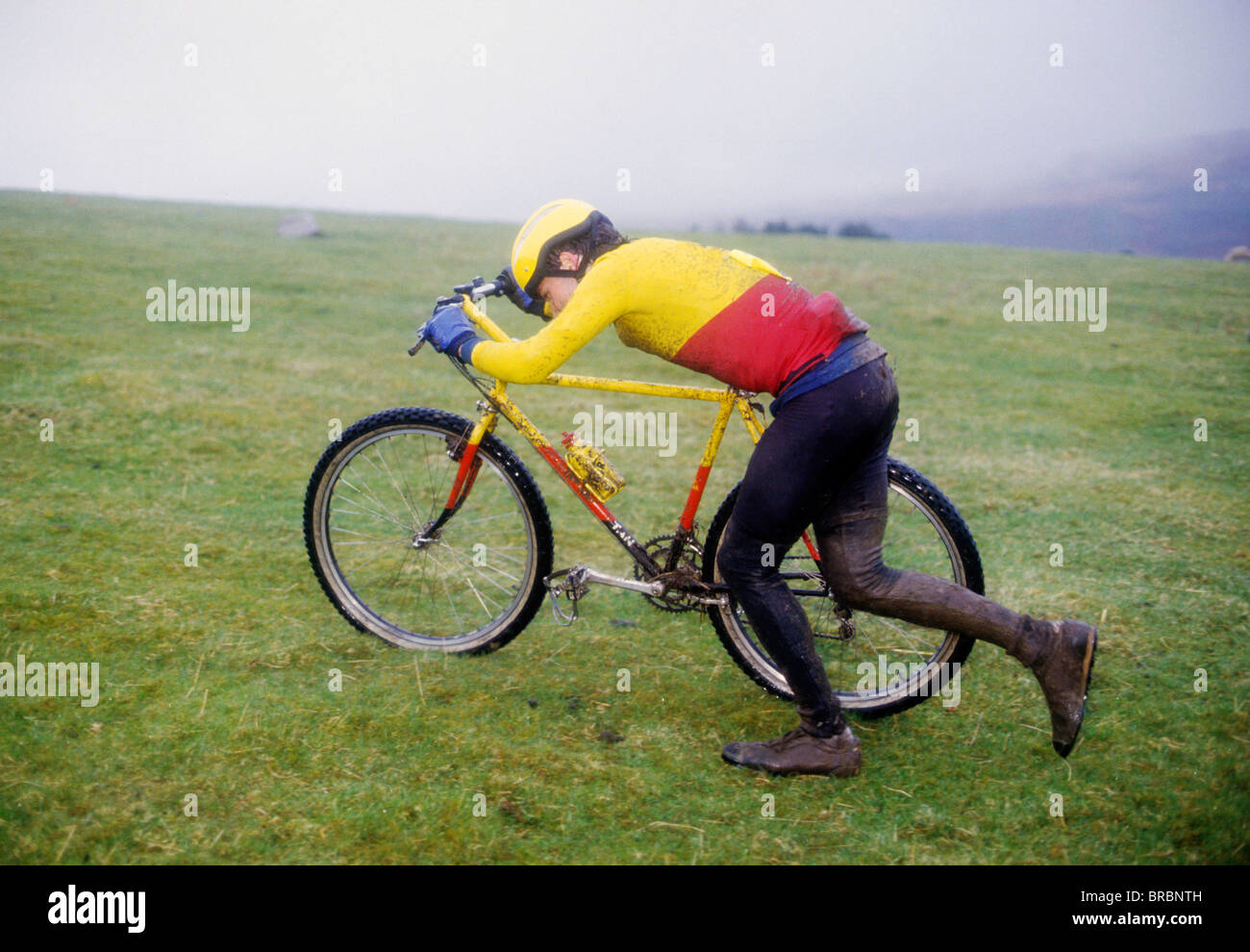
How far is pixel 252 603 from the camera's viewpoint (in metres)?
5.14

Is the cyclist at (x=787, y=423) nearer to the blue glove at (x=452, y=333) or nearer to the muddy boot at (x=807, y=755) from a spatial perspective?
the muddy boot at (x=807, y=755)

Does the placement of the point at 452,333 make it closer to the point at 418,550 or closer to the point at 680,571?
the point at 418,550

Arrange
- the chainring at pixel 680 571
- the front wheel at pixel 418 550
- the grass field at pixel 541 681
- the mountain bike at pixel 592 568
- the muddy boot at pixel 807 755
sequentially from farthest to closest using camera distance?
the front wheel at pixel 418 550 → the chainring at pixel 680 571 → the mountain bike at pixel 592 568 → the muddy boot at pixel 807 755 → the grass field at pixel 541 681

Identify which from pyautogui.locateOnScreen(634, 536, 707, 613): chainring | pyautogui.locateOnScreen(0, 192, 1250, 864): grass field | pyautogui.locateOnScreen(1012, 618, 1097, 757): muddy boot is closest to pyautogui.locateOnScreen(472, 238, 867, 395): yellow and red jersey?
pyautogui.locateOnScreen(634, 536, 707, 613): chainring

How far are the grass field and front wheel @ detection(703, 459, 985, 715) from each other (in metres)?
0.17

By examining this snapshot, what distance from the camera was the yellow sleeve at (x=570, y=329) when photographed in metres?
3.54

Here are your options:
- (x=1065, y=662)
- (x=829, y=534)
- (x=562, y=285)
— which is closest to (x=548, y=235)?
(x=562, y=285)

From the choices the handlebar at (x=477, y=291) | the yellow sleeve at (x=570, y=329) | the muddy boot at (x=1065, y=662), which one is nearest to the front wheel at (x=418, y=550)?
the handlebar at (x=477, y=291)

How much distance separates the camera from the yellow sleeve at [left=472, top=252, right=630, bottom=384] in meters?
3.54

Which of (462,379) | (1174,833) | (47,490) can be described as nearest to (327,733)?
(1174,833)

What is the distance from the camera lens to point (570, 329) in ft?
11.7

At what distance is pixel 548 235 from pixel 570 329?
0.51 metres

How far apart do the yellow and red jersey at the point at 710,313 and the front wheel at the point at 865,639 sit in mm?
729
